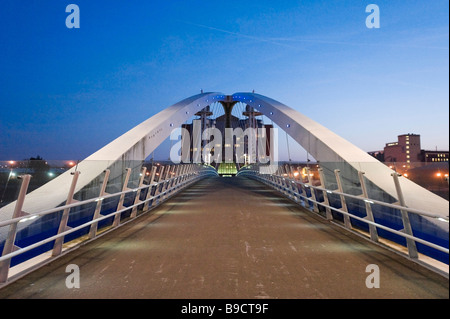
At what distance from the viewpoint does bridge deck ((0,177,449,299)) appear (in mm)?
3744

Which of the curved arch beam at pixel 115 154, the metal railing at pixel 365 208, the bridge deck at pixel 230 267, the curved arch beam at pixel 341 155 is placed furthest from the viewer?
the curved arch beam at pixel 341 155

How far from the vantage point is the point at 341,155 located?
13.4 m

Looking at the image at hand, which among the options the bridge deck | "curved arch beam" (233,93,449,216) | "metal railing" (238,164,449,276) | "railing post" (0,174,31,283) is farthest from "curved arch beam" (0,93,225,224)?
"curved arch beam" (233,93,449,216)

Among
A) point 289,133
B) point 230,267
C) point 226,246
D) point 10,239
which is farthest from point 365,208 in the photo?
point 289,133

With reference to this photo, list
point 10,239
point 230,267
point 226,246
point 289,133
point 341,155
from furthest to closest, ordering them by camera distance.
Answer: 1. point 289,133
2. point 341,155
3. point 226,246
4. point 230,267
5. point 10,239

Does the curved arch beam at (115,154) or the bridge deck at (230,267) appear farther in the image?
the curved arch beam at (115,154)

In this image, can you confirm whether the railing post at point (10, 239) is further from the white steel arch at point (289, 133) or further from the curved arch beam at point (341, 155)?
the curved arch beam at point (341, 155)

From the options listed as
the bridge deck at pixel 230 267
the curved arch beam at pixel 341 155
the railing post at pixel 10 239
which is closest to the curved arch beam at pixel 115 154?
the railing post at pixel 10 239

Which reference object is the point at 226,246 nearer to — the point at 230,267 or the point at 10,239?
the point at 230,267

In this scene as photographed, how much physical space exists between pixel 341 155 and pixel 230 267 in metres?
10.1

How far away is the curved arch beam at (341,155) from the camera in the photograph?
7.58 metres

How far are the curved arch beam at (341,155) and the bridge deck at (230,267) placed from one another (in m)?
1.73
